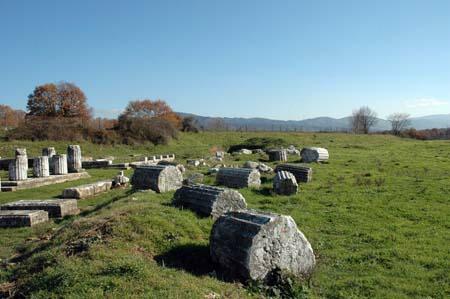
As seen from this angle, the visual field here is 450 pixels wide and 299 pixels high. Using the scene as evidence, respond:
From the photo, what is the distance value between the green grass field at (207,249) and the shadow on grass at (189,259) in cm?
2

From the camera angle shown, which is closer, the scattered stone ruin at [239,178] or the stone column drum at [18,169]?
the scattered stone ruin at [239,178]

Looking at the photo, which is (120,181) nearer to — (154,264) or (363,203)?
(363,203)

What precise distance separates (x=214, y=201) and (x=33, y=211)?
20.1 feet

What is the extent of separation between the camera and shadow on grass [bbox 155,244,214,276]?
8569mm

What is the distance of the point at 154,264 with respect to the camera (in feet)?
27.2

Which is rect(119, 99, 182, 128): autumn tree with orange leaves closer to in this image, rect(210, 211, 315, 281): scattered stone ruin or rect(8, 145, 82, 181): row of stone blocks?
rect(8, 145, 82, 181): row of stone blocks

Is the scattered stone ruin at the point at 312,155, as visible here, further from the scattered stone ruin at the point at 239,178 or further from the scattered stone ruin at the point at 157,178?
the scattered stone ruin at the point at 157,178

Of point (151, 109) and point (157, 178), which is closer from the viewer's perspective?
point (157, 178)

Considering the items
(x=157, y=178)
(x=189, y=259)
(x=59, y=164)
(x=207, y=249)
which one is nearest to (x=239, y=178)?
(x=157, y=178)

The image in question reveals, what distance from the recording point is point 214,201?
11492mm

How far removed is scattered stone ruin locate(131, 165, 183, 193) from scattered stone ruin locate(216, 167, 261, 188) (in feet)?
6.69

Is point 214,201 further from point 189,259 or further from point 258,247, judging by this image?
point 258,247

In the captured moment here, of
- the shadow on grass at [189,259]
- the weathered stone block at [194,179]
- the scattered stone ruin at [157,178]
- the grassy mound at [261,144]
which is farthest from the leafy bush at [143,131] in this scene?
the shadow on grass at [189,259]

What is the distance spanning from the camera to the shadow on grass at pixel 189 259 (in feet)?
28.1
